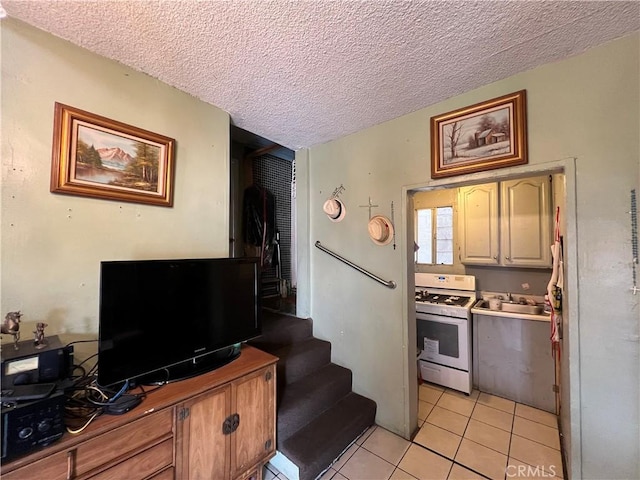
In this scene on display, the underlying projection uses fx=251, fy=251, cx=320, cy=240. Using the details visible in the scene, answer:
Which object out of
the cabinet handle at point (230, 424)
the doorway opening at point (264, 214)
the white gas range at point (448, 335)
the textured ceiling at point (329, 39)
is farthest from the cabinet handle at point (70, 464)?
the white gas range at point (448, 335)

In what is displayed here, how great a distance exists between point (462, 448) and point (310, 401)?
1.15 m

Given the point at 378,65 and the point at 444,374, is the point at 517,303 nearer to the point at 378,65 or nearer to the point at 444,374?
the point at 444,374

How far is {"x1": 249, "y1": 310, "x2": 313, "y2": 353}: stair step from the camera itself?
216 cm

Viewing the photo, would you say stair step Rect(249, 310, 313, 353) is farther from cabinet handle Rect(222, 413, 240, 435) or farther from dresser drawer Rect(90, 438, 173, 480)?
dresser drawer Rect(90, 438, 173, 480)

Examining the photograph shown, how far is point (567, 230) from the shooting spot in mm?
1361

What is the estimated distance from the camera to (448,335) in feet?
8.48

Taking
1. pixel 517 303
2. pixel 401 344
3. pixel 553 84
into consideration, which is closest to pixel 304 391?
pixel 401 344

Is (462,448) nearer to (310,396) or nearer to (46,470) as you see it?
(310,396)

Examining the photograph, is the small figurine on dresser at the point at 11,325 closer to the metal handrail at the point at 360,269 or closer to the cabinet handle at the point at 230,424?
the cabinet handle at the point at 230,424

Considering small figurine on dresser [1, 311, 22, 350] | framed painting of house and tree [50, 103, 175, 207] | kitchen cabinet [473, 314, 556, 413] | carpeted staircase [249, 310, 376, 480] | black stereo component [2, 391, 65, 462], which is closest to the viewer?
black stereo component [2, 391, 65, 462]

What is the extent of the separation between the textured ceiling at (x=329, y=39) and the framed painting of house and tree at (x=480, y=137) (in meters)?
0.16

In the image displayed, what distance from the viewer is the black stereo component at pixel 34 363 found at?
0.87 metres

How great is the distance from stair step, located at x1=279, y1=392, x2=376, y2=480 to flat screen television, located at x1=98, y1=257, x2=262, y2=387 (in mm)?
741

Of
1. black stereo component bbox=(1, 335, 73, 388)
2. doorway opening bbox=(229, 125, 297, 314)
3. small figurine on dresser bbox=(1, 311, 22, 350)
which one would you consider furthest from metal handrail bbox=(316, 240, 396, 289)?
Result: small figurine on dresser bbox=(1, 311, 22, 350)
